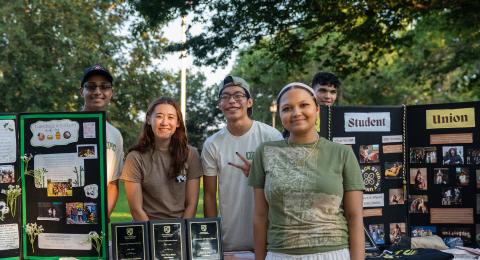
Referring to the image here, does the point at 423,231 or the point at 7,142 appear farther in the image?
the point at 423,231

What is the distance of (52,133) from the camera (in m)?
3.87

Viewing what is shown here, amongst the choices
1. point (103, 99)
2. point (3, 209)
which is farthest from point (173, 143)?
point (3, 209)

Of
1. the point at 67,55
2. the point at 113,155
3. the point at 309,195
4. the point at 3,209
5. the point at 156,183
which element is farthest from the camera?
the point at 67,55

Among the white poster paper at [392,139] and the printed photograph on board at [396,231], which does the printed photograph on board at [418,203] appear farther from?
the white poster paper at [392,139]

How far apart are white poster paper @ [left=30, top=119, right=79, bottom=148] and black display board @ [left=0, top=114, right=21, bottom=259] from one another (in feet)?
0.41

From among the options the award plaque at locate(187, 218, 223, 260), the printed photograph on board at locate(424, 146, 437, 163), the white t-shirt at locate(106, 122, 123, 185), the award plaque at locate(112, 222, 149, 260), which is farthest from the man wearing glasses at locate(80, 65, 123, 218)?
the printed photograph on board at locate(424, 146, 437, 163)

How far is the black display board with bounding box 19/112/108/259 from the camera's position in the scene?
12.7 feet

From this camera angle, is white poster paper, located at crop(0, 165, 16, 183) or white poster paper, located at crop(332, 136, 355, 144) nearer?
white poster paper, located at crop(0, 165, 16, 183)

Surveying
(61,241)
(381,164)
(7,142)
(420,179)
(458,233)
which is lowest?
(458,233)

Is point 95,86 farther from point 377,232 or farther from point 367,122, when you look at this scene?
point 377,232

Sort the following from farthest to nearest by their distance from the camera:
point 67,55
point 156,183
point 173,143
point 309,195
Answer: point 67,55
point 173,143
point 156,183
point 309,195

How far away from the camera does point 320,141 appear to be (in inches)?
125

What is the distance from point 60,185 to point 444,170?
3.03 m

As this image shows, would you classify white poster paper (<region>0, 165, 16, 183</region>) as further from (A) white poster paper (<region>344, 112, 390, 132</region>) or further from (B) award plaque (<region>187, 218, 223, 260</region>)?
(A) white poster paper (<region>344, 112, 390, 132</region>)
